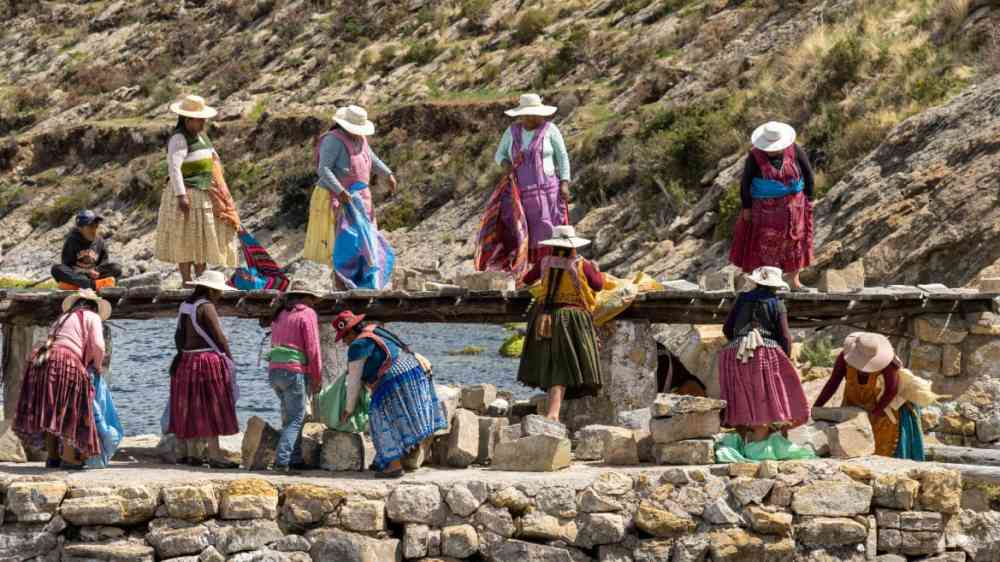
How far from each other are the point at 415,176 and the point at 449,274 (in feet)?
29.4

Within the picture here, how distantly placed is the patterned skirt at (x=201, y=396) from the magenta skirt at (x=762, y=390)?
336 centimetres

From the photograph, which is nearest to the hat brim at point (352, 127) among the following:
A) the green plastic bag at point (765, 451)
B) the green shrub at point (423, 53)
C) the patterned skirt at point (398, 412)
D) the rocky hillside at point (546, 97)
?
the patterned skirt at point (398, 412)

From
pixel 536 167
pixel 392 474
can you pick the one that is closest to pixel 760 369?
pixel 392 474

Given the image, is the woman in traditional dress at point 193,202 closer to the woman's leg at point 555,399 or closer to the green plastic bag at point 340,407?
the green plastic bag at point 340,407

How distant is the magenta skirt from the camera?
11102 millimetres

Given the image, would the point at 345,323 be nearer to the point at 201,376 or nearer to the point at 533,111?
the point at 201,376

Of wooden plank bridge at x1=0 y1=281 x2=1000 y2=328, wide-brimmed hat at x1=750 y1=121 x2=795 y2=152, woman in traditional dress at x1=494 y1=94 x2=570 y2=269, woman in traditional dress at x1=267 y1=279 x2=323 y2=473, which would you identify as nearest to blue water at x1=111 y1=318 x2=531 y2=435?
wooden plank bridge at x1=0 y1=281 x2=1000 y2=328

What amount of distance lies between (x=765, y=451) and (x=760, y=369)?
21.4 inches

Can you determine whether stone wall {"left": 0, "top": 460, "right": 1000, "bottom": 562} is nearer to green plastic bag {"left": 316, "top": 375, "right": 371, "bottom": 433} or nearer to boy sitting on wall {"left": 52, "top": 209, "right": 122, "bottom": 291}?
green plastic bag {"left": 316, "top": 375, "right": 371, "bottom": 433}

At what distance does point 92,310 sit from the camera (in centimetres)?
1132

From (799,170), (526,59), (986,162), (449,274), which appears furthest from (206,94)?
(799,170)

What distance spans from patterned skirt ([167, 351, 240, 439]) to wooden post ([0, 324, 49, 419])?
7.53 feet

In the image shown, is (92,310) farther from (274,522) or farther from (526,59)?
(526,59)

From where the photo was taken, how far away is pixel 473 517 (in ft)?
34.6
